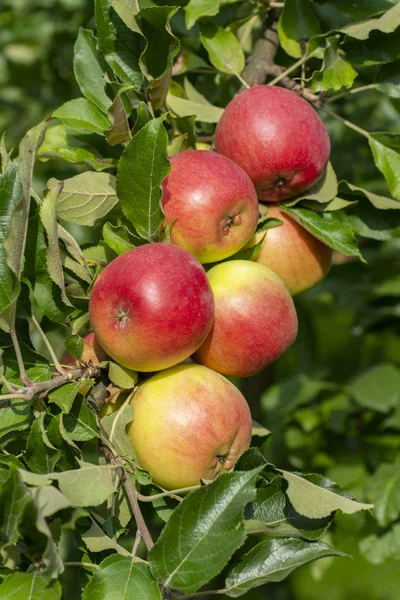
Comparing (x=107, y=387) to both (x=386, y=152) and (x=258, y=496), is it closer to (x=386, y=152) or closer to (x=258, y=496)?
(x=258, y=496)

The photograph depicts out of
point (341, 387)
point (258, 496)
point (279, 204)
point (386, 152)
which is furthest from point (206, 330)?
point (341, 387)

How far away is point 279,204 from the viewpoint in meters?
1.47

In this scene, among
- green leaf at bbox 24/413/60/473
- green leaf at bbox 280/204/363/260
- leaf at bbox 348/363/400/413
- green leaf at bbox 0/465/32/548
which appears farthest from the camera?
leaf at bbox 348/363/400/413

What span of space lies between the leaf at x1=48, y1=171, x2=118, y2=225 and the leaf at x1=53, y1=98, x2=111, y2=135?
128 mm

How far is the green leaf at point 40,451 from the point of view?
1.06m

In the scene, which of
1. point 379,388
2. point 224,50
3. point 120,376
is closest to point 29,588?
point 120,376

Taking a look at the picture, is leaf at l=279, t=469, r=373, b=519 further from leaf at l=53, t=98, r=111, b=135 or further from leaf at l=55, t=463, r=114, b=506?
leaf at l=53, t=98, r=111, b=135

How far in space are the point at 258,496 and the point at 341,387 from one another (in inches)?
47.5

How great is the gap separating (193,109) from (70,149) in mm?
265

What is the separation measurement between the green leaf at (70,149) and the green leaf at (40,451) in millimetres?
554

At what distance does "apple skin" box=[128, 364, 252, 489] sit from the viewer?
3.86 ft

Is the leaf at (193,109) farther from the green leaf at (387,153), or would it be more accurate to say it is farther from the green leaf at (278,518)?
the green leaf at (278,518)

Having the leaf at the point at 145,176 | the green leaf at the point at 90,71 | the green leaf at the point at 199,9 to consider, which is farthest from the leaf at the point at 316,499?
the green leaf at the point at 199,9

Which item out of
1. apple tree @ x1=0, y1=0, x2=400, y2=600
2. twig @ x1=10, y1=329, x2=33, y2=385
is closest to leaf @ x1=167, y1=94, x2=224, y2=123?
apple tree @ x1=0, y1=0, x2=400, y2=600
